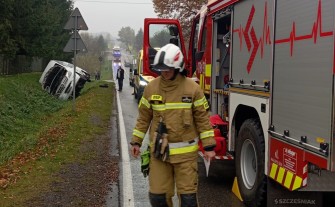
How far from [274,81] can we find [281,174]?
3.20 feet

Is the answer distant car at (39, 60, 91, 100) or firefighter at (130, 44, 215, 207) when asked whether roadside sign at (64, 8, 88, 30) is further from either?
distant car at (39, 60, 91, 100)

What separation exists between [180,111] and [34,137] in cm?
783

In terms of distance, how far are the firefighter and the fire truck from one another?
2.85 feet

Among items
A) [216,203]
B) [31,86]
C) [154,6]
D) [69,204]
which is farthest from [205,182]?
[154,6]

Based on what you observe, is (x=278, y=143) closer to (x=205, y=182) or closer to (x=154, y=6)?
(x=205, y=182)

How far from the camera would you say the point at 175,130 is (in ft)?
13.7

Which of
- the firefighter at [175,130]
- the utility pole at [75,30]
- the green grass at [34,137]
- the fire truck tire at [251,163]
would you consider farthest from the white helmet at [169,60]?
the utility pole at [75,30]

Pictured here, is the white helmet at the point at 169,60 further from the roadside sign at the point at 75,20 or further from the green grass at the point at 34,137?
the roadside sign at the point at 75,20

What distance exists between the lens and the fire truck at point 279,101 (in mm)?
3850

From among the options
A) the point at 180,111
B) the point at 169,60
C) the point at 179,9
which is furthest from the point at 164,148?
the point at 179,9

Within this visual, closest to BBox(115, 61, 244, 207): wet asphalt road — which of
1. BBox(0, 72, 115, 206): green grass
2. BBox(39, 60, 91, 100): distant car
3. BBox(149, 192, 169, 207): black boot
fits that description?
BBox(0, 72, 115, 206): green grass

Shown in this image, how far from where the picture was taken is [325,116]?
376cm

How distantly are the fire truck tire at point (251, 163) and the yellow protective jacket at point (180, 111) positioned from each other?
129 centimetres

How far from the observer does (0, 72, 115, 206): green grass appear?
6474 mm
